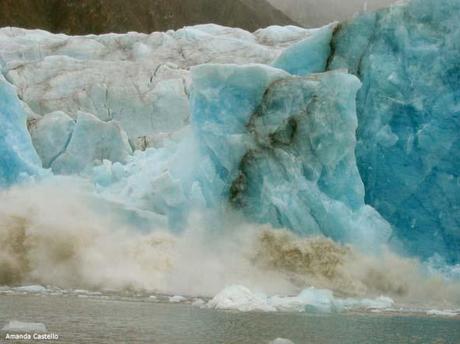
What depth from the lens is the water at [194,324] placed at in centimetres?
1066

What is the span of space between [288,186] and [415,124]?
3.82 m

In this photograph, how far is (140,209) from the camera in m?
18.9

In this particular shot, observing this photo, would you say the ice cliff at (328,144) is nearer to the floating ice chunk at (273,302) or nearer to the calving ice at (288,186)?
the calving ice at (288,186)

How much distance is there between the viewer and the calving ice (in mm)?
17828

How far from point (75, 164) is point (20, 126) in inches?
132

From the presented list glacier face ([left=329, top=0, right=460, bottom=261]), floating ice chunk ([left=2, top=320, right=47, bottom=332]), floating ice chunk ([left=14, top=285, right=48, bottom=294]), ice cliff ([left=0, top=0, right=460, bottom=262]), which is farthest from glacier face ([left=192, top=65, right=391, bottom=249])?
floating ice chunk ([left=2, top=320, right=47, bottom=332])

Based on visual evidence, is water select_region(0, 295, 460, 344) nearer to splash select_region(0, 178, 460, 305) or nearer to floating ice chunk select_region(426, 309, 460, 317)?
floating ice chunk select_region(426, 309, 460, 317)

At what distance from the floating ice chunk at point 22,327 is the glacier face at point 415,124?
11.7 meters

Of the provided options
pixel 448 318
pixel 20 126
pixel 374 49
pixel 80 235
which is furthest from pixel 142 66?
pixel 448 318

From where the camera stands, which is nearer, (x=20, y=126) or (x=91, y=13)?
(x=20, y=126)

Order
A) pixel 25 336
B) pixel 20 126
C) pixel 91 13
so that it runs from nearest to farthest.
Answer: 1. pixel 25 336
2. pixel 20 126
3. pixel 91 13

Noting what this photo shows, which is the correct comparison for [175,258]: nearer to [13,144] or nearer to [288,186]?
[288,186]

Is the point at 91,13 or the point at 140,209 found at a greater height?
the point at 91,13

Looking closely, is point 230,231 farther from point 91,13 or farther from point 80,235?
point 91,13
